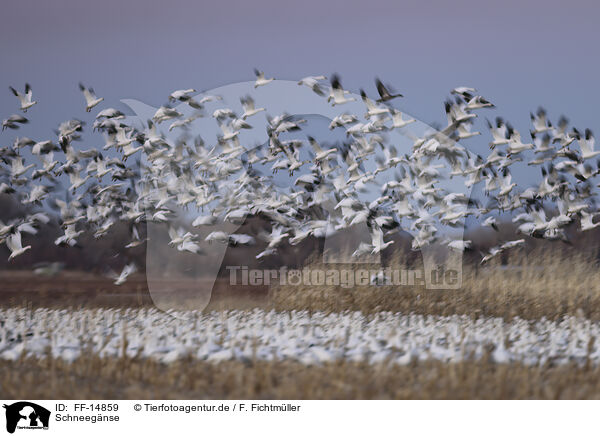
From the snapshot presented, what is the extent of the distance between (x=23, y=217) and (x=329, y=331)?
4.36 m

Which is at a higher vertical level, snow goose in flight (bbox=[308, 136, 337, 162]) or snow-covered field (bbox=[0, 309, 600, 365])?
snow goose in flight (bbox=[308, 136, 337, 162])

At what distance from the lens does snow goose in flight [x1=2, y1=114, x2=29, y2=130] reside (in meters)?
7.39

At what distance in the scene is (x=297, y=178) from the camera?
797 centimetres

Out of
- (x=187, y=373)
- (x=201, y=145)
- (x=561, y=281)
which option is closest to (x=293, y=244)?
(x=201, y=145)

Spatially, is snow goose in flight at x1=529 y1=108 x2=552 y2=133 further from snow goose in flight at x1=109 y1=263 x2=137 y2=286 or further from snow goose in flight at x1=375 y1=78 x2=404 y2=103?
snow goose in flight at x1=109 y1=263 x2=137 y2=286

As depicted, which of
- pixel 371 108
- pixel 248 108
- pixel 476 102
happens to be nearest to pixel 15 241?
pixel 248 108

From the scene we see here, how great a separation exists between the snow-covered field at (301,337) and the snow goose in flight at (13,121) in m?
1.94

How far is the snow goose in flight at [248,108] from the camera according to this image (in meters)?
8.18

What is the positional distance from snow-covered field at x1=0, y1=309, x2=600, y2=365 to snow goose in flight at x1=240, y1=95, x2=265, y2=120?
7.59ft
